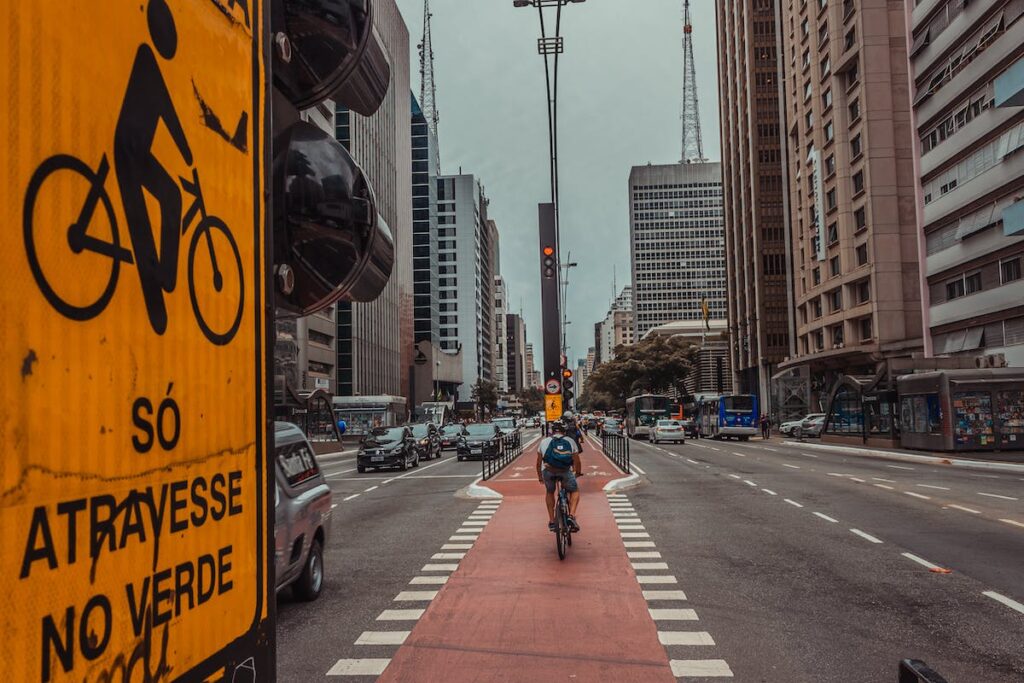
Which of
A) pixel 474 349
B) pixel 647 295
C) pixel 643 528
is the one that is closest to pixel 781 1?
pixel 643 528

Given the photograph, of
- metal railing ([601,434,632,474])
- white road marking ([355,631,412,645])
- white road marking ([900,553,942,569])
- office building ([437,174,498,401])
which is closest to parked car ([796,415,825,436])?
metal railing ([601,434,632,474])

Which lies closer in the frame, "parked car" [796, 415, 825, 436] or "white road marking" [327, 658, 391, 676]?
"white road marking" [327, 658, 391, 676]

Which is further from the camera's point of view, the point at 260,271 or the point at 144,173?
the point at 260,271

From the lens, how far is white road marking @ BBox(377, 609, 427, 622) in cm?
721

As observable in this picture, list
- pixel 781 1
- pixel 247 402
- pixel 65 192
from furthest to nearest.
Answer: pixel 781 1 → pixel 247 402 → pixel 65 192

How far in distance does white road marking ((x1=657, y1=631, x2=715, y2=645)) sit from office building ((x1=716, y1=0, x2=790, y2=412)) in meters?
67.3

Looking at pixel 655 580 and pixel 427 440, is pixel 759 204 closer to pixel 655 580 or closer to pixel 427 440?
pixel 427 440

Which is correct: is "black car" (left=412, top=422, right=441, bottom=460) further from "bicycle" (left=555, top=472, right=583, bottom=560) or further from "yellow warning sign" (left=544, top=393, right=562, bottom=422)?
"bicycle" (left=555, top=472, right=583, bottom=560)

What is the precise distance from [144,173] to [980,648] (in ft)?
22.1

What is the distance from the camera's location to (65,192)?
1450 millimetres

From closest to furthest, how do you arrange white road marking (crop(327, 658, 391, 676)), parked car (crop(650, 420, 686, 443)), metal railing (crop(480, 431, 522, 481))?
white road marking (crop(327, 658, 391, 676))
metal railing (crop(480, 431, 522, 481))
parked car (crop(650, 420, 686, 443))

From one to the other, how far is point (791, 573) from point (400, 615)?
4.55 metres

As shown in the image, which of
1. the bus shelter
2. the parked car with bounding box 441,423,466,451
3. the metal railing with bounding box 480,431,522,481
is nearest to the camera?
the metal railing with bounding box 480,431,522,481

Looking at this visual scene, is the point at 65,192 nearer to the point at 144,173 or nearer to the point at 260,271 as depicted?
the point at 144,173
